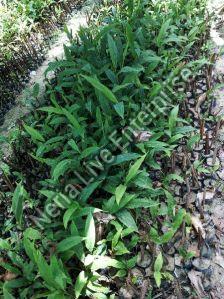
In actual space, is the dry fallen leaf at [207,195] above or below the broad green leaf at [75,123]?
below

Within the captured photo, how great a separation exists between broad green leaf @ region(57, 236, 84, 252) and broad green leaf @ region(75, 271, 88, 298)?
180 mm

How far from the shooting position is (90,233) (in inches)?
99.7

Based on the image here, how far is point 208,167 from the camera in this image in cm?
323

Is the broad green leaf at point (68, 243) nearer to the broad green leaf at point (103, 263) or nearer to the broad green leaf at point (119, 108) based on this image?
the broad green leaf at point (103, 263)

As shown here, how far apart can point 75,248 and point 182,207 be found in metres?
0.94

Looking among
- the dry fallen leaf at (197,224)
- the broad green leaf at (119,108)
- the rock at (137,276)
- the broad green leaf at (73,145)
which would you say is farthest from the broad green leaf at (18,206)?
the dry fallen leaf at (197,224)

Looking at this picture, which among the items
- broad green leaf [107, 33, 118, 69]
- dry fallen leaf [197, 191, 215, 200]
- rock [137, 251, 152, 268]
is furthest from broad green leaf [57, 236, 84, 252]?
broad green leaf [107, 33, 118, 69]

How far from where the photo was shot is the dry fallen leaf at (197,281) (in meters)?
2.49

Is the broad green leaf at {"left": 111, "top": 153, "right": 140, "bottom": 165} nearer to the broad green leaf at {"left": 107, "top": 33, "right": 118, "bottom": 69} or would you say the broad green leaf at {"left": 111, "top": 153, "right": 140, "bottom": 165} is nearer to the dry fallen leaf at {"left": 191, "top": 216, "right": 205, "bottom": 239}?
the dry fallen leaf at {"left": 191, "top": 216, "right": 205, "bottom": 239}

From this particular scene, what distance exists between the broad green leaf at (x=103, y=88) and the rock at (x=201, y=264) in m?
1.46

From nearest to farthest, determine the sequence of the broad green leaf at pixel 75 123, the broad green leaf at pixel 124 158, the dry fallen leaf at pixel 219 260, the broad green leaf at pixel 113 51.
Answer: the dry fallen leaf at pixel 219 260
the broad green leaf at pixel 124 158
the broad green leaf at pixel 75 123
the broad green leaf at pixel 113 51

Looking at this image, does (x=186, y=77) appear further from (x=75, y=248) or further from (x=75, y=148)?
(x=75, y=248)

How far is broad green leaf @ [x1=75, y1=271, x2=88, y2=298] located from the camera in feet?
7.57

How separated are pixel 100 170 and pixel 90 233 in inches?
26.4
